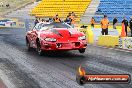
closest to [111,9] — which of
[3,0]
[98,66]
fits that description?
[3,0]

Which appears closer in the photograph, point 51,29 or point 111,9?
point 51,29

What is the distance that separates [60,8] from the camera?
4922cm

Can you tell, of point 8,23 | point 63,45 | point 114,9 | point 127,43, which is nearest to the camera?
point 63,45

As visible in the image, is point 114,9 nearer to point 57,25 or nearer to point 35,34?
point 57,25

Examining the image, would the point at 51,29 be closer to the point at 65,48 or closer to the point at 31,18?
the point at 65,48

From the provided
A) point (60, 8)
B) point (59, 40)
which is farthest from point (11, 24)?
point (59, 40)

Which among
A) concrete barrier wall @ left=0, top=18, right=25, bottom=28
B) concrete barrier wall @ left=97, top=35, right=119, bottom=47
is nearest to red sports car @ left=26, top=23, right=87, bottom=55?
concrete barrier wall @ left=97, top=35, right=119, bottom=47

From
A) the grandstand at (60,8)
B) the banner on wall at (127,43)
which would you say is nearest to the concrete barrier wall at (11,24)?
the grandstand at (60,8)

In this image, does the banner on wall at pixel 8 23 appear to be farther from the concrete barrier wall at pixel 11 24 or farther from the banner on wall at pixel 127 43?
the banner on wall at pixel 127 43

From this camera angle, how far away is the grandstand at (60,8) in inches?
1863

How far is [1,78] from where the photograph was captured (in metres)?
8.45

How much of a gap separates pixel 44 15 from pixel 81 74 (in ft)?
149

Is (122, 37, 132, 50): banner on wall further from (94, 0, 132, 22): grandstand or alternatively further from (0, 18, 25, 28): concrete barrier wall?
(0, 18, 25, 28): concrete barrier wall

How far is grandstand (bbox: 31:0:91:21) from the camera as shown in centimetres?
4733
